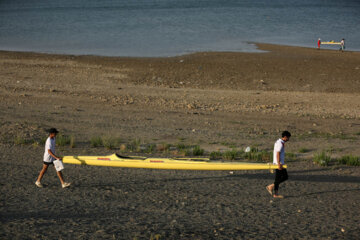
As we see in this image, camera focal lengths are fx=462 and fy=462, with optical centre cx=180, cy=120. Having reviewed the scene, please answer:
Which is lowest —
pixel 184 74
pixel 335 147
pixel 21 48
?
pixel 335 147

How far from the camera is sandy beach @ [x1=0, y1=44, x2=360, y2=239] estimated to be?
9.16 metres

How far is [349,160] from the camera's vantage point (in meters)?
14.0

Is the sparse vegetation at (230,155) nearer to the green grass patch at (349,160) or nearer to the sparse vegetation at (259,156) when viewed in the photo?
the sparse vegetation at (259,156)

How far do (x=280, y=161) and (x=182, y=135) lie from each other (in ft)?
23.7

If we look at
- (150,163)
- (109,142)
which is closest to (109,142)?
(109,142)

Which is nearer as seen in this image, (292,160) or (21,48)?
(292,160)

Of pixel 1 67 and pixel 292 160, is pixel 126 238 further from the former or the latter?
pixel 1 67

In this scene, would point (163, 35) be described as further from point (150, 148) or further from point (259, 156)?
point (259, 156)

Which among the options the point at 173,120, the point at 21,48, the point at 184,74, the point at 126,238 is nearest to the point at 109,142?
the point at 173,120

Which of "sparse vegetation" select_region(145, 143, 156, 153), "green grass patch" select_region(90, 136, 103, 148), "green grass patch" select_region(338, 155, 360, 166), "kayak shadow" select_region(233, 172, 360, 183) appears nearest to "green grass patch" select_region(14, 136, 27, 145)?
"green grass patch" select_region(90, 136, 103, 148)

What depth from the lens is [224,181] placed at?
39.5 feet

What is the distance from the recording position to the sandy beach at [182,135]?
361 inches

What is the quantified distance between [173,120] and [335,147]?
6.64 m

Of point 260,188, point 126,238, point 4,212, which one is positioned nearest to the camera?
point 126,238
